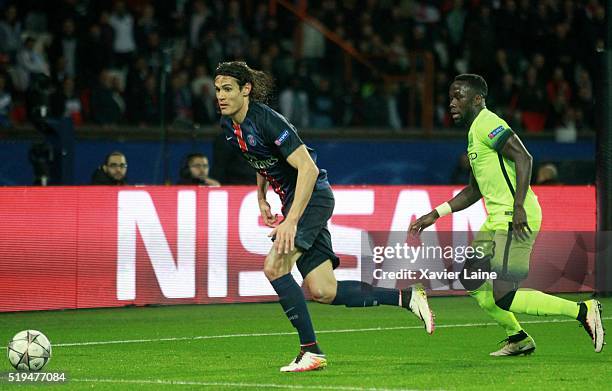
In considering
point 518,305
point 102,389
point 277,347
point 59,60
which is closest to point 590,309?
point 518,305

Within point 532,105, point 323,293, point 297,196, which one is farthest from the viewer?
point 532,105

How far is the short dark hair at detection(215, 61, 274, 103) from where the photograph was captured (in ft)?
29.2

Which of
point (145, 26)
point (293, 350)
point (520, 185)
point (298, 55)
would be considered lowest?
point (293, 350)

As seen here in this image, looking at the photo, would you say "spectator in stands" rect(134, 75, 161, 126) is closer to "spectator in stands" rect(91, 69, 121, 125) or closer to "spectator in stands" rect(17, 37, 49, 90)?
"spectator in stands" rect(91, 69, 121, 125)

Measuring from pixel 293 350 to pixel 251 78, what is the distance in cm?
250

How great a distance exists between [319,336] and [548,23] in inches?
510

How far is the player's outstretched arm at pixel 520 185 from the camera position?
937cm

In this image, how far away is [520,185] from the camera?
9.40 meters

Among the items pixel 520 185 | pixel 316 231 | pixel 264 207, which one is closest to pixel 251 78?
pixel 264 207

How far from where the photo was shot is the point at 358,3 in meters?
22.3

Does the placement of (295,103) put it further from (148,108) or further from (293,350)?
(293,350)

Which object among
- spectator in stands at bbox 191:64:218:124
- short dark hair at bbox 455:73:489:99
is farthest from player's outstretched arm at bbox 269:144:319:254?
spectator in stands at bbox 191:64:218:124

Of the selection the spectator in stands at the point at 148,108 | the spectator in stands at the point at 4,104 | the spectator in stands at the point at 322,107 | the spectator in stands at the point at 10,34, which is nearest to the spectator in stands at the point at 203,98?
the spectator in stands at the point at 148,108

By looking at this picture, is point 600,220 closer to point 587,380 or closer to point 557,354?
point 557,354
